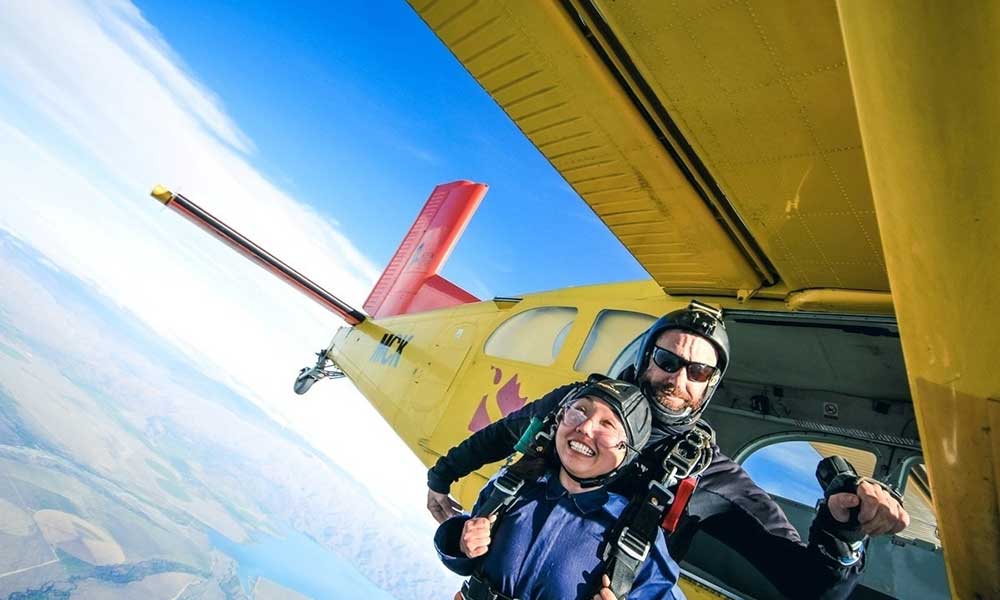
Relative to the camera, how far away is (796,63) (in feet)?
6.09

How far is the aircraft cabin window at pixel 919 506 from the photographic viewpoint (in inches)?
152

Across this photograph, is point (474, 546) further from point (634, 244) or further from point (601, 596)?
point (634, 244)

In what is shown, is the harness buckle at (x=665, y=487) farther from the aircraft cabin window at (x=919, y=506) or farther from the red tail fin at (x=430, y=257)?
the red tail fin at (x=430, y=257)

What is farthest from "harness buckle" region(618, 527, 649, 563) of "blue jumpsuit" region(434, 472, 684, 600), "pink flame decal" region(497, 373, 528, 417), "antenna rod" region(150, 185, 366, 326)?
"antenna rod" region(150, 185, 366, 326)

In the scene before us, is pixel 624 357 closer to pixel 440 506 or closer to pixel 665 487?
pixel 440 506

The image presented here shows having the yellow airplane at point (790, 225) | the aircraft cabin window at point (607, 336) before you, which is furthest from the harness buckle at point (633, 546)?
the aircraft cabin window at point (607, 336)

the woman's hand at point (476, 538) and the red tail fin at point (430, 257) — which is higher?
the red tail fin at point (430, 257)

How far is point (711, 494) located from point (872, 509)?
21.1 inches

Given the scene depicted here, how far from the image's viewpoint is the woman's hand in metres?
1.58

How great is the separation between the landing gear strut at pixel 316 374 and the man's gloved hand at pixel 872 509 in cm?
1101

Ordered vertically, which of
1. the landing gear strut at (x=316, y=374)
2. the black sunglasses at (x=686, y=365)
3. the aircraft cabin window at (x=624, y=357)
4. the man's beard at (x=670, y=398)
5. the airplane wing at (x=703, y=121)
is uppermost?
the airplane wing at (x=703, y=121)

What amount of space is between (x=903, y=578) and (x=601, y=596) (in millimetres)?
2979

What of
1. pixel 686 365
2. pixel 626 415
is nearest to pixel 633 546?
pixel 626 415

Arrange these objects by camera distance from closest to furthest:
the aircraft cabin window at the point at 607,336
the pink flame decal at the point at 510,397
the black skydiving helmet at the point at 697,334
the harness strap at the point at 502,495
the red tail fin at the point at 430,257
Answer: the harness strap at the point at 502,495 → the black skydiving helmet at the point at 697,334 → the aircraft cabin window at the point at 607,336 → the pink flame decal at the point at 510,397 → the red tail fin at the point at 430,257
